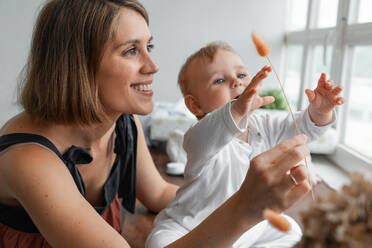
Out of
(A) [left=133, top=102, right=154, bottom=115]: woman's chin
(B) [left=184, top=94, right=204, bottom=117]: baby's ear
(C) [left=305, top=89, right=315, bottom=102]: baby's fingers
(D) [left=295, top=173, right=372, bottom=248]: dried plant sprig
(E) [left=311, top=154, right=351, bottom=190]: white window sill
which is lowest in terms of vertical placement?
(E) [left=311, top=154, right=351, bottom=190]: white window sill

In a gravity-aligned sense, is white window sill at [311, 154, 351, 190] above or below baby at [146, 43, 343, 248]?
below

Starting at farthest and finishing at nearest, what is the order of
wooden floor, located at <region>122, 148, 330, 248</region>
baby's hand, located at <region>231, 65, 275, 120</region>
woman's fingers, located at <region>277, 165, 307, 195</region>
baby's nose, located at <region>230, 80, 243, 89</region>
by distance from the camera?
wooden floor, located at <region>122, 148, 330, 248</region>
baby's nose, located at <region>230, 80, 243, 89</region>
baby's hand, located at <region>231, 65, 275, 120</region>
woman's fingers, located at <region>277, 165, 307, 195</region>

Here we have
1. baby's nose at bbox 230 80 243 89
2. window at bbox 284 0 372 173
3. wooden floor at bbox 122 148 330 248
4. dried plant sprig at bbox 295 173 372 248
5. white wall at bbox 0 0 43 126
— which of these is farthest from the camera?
white wall at bbox 0 0 43 126

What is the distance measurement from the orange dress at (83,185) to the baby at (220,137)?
0.81 feet

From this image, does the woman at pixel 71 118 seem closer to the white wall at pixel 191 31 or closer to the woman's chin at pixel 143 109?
the woman's chin at pixel 143 109

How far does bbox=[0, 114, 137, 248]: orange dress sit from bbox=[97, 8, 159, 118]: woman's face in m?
0.21

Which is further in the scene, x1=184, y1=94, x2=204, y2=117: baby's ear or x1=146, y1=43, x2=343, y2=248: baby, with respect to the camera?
x1=184, y1=94, x2=204, y2=117: baby's ear

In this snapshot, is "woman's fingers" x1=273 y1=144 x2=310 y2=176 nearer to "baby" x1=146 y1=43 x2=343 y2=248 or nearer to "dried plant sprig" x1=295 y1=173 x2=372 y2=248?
"dried plant sprig" x1=295 y1=173 x2=372 y2=248

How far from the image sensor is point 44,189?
3.15 feet

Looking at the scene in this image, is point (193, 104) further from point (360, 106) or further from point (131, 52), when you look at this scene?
point (360, 106)

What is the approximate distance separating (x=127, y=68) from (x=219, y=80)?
310 mm

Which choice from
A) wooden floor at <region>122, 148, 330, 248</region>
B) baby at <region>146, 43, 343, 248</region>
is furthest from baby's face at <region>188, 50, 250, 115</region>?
wooden floor at <region>122, 148, 330, 248</region>

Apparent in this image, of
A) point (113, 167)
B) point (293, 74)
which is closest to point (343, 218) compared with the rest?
point (113, 167)

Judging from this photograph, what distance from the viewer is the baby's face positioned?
124cm
